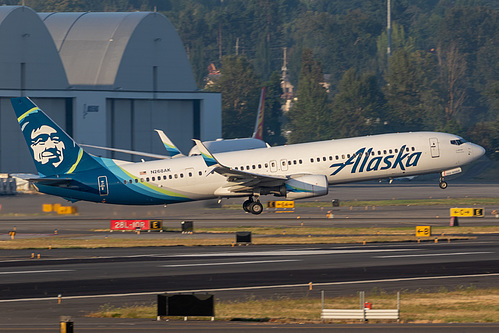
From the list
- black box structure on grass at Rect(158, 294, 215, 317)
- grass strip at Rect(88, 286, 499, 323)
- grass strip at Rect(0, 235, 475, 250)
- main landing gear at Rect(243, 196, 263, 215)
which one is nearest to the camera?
black box structure on grass at Rect(158, 294, 215, 317)

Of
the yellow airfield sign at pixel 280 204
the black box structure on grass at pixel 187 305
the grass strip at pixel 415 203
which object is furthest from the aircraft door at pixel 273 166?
the black box structure on grass at pixel 187 305

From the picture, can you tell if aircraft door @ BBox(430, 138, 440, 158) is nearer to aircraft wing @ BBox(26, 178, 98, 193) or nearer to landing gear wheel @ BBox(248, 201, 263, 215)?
landing gear wheel @ BBox(248, 201, 263, 215)

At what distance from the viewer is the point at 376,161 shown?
58.2 m

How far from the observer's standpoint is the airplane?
57594mm

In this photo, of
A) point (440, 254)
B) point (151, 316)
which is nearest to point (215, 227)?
point (440, 254)

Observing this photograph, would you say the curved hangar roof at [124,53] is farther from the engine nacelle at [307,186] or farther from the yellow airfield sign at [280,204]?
the engine nacelle at [307,186]

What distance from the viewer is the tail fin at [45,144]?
57.2 meters

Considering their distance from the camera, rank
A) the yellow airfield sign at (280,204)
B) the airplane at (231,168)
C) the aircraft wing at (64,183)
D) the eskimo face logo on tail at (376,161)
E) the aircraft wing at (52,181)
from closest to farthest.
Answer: the aircraft wing at (52,181) < the aircraft wing at (64,183) < the airplane at (231,168) < the eskimo face logo on tail at (376,161) < the yellow airfield sign at (280,204)

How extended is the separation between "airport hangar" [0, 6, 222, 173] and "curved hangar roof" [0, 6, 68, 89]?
0.10m

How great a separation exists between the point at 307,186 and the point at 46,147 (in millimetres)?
16850

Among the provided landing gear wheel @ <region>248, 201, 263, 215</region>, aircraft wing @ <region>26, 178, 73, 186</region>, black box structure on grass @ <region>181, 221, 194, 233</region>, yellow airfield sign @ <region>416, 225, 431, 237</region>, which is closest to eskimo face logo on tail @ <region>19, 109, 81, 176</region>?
aircraft wing @ <region>26, 178, 73, 186</region>

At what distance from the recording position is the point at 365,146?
192 ft

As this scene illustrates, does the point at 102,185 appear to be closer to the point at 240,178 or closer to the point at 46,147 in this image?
the point at 46,147

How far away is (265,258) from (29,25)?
A: 59.4 m
